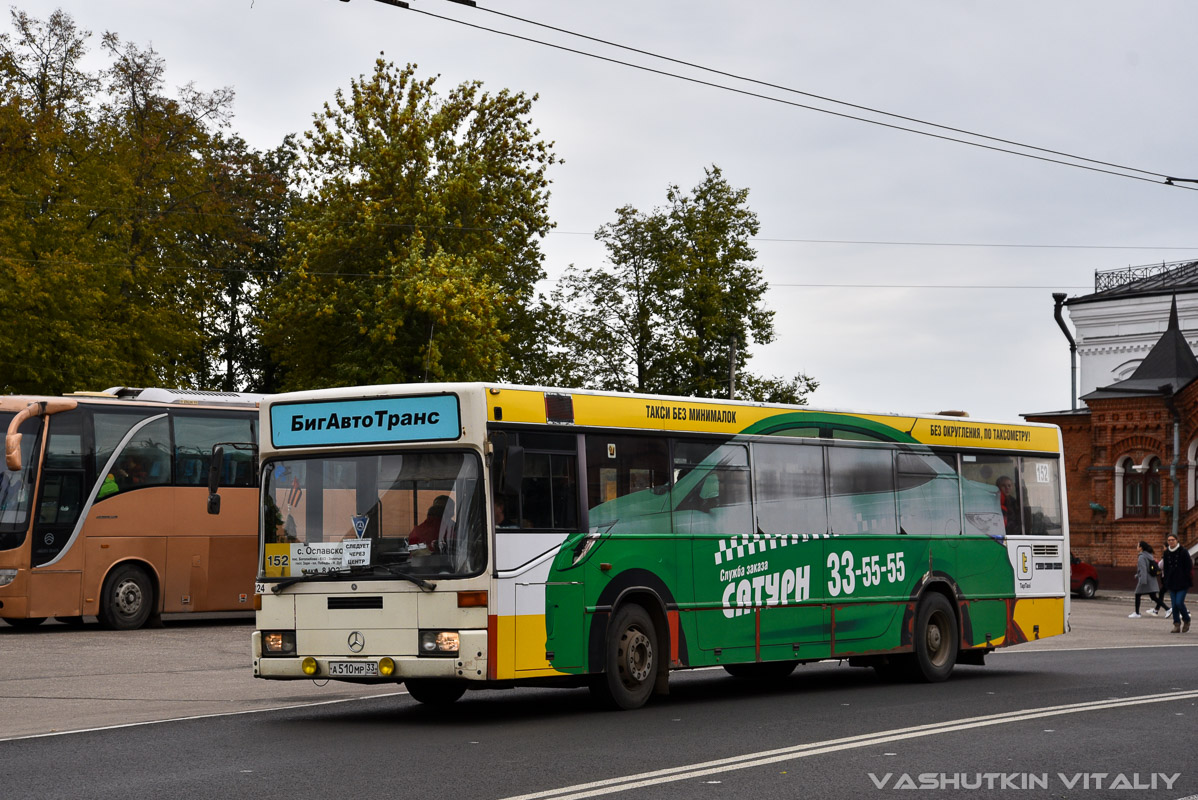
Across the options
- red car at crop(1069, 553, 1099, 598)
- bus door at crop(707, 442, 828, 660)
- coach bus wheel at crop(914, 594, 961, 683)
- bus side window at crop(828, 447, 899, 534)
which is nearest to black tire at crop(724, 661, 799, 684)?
coach bus wheel at crop(914, 594, 961, 683)

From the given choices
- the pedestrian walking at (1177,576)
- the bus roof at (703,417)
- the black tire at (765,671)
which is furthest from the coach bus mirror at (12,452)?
the pedestrian walking at (1177,576)

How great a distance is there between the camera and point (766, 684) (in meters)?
17.4

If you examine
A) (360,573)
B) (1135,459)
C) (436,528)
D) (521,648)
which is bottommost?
(521,648)

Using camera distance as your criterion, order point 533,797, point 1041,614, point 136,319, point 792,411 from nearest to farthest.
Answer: point 533,797 → point 792,411 → point 1041,614 → point 136,319

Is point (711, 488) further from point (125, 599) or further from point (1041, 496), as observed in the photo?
point (125, 599)

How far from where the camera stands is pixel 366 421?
13289mm

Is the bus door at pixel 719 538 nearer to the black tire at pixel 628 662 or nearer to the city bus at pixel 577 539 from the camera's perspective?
the city bus at pixel 577 539

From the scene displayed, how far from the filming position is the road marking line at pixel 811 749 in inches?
360

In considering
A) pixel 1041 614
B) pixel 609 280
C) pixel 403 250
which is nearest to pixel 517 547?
pixel 1041 614

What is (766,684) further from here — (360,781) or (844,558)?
(360,781)

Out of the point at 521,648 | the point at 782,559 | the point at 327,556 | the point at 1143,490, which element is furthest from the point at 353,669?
the point at 1143,490

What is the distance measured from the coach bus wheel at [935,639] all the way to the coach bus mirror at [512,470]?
6.56 metres

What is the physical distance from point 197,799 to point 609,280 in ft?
155

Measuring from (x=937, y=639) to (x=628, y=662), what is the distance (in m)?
5.52
